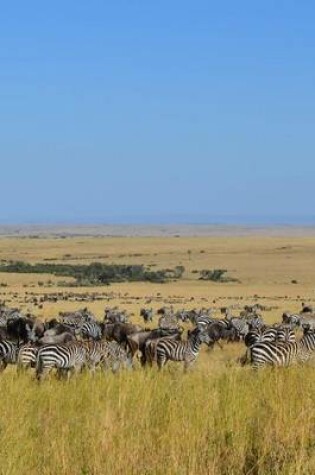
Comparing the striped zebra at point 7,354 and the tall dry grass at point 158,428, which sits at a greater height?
the tall dry grass at point 158,428

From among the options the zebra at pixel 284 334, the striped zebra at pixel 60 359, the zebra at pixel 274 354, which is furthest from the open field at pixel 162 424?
the zebra at pixel 284 334

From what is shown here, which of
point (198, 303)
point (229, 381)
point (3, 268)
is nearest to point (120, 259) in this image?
point (3, 268)

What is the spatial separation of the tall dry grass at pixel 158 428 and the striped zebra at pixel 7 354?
705 centimetres

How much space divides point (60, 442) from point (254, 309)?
29.0m

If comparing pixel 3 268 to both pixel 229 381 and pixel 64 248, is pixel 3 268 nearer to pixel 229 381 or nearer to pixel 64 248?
pixel 64 248

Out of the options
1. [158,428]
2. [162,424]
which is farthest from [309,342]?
[158,428]

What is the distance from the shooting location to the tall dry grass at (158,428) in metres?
6.52

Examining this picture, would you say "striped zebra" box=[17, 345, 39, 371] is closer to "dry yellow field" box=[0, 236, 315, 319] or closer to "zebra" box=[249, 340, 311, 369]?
"zebra" box=[249, 340, 311, 369]

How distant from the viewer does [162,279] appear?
64.2 metres

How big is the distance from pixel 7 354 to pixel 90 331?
7.35m

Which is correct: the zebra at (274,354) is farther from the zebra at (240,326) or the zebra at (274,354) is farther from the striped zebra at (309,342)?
the zebra at (240,326)

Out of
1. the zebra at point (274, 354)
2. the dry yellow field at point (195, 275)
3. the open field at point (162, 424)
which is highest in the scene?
the open field at point (162, 424)

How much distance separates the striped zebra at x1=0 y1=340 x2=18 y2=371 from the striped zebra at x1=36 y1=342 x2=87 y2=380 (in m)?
1.55

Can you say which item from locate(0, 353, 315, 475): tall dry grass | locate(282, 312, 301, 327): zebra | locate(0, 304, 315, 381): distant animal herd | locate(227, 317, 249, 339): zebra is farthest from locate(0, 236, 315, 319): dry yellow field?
locate(0, 353, 315, 475): tall dry grass
